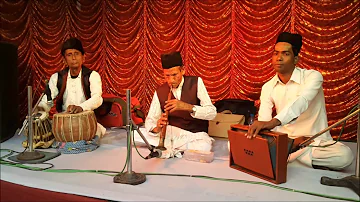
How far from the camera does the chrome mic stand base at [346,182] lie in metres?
2.37

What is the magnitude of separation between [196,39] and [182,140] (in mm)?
2195

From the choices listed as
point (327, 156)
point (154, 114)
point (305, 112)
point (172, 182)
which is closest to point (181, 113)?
point (154, 114)

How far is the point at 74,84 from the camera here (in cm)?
423

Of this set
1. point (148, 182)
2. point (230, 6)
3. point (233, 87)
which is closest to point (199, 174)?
point (148, 182)

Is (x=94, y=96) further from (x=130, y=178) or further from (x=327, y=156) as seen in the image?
(x=327, y=156)

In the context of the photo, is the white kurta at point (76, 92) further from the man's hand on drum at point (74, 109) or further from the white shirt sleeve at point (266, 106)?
the white shirt sleeve at point (266, 106)

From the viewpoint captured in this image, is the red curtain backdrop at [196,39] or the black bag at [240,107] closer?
the red curtain backdrop at [196,39]

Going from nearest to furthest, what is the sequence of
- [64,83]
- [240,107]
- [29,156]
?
1. [29,156]
2. [64,83]
3. [240,107]

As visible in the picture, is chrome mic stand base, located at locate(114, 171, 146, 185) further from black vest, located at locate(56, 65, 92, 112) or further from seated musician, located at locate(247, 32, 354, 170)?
black vest, located at locate(56, 65, 92, 112)

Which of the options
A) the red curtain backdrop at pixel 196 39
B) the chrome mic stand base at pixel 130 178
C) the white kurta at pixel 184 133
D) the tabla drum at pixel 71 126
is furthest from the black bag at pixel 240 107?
the chrome mic stand base at pixel 130 178

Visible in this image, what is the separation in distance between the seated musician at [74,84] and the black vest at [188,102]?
907 mm

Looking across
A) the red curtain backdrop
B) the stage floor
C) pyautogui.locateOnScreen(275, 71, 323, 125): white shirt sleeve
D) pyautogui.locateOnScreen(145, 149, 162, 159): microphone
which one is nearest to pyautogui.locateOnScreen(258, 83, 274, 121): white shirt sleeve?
pyautogui.locateOnScreen(275, 71, 323, 125): white shirt sleeve

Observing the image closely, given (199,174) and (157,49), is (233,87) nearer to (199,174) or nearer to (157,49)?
(157,49)

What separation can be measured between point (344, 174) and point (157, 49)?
11.7 feet
